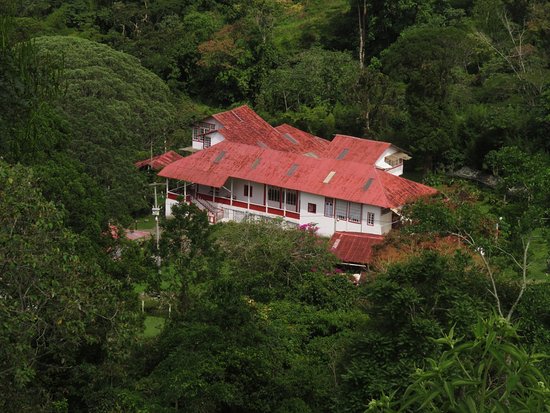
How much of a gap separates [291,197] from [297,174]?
3.04ft

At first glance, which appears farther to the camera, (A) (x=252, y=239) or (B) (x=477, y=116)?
(B) (x=477, y=116)

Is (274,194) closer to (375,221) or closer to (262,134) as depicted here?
(375,221)

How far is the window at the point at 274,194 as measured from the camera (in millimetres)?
36250

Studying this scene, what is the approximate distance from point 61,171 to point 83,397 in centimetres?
729

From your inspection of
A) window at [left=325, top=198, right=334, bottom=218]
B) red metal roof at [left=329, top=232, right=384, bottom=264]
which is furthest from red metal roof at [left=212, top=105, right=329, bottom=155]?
red metal roof at [left=329, top=232, right=384, bottom=264]

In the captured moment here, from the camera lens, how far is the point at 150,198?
37.8m

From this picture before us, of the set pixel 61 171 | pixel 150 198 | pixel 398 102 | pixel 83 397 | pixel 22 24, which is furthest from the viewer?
pixel 22 24

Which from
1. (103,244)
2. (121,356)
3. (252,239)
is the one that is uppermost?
(121,356)

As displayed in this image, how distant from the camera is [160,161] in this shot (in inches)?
1523

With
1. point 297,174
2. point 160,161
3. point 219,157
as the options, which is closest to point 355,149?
point 297,174

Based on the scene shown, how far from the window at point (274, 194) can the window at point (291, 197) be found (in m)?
0.37

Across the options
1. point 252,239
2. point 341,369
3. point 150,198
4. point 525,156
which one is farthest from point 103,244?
point 150,198

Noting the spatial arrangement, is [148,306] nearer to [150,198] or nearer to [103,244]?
[103,244]

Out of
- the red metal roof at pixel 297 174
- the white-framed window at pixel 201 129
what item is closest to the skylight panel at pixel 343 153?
the red metal roof at pixel 297 174
